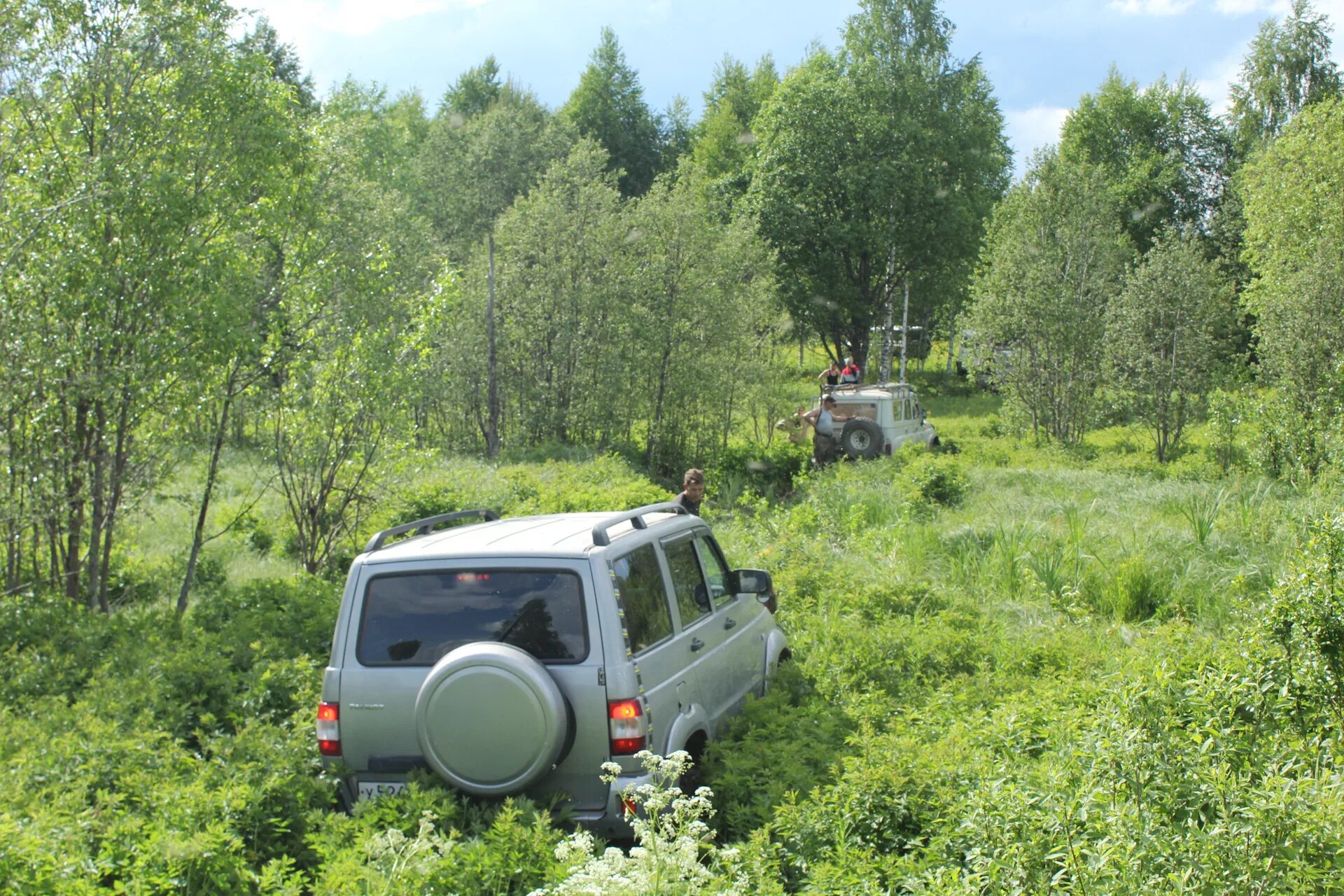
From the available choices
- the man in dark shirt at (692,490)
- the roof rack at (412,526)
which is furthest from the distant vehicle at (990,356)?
the roof rack at (412,526)

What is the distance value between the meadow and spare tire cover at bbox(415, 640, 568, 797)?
0.49ft

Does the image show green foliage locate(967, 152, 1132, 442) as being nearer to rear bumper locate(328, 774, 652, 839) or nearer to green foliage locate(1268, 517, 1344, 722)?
green foliage locate(1268, 517, 1344, 722)

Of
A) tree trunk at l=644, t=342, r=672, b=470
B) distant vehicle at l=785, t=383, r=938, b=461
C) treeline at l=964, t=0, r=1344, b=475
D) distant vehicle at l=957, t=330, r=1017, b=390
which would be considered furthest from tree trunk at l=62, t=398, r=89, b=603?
distant vehicle at l=957, t=330, r=1017, b=390

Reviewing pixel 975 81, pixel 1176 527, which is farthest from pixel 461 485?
pixel 975 81

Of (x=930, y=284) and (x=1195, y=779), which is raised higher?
(x=930, y=284)

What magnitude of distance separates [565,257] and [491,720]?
23.2m

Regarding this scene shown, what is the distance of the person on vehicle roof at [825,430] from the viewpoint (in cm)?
2242

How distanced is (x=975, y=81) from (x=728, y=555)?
122ft

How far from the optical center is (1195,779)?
155 inches

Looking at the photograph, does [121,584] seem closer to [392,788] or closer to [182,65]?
[182,65]

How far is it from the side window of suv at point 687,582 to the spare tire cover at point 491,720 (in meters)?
1.28

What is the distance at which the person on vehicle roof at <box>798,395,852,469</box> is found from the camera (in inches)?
883

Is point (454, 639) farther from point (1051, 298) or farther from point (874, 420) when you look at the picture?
point (1051, 298)

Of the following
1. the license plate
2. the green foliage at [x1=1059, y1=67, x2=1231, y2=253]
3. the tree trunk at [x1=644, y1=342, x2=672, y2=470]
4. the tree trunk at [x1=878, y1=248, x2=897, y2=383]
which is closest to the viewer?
the license plate
